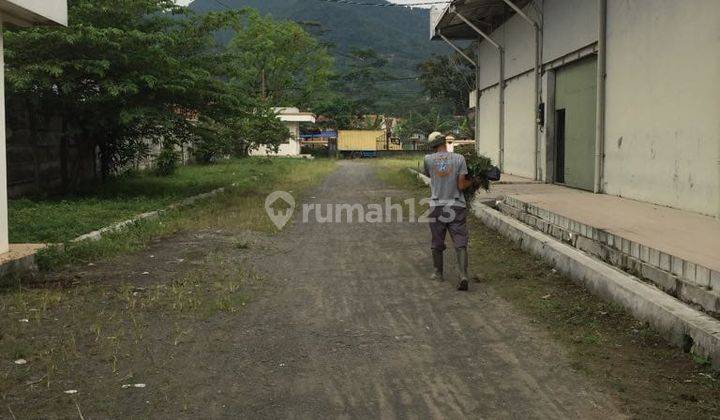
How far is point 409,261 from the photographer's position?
27.9 ft

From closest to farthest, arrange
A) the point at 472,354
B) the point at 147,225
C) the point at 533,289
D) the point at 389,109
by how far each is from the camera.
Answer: the point at 472,354, the point at 533,289, the point at 147,225, the point at 389,109

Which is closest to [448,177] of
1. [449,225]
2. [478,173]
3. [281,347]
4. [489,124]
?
[449,225]

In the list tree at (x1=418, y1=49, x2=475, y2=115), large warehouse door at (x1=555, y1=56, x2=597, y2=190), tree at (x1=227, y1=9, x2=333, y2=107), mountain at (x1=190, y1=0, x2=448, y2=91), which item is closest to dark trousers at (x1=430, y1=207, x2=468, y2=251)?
large warehouse door at (x1=555, y1=56, x2=597, y2=190)

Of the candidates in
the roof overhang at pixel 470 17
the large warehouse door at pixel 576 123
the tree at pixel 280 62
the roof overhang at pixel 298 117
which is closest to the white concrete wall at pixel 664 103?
the large warehouse door at pixel 576 123

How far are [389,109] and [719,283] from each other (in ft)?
286

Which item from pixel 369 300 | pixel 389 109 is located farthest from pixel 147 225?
pixel 389 109

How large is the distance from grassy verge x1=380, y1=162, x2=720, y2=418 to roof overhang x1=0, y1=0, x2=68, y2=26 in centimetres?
591

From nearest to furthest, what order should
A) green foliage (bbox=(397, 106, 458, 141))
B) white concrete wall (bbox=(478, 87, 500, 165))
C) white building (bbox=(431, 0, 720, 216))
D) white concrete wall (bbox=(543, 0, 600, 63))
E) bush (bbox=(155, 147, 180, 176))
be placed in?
white building (bbox=(431, 0, 720, 216))
white concrete wall (bbox=(543, 0, 600, 63))
bush (bbox=(155, 147, 180, 176))
white concrete wall (bbox=(478, 87, 500, 165))
green foliage (bbox=(397, 106, 458, 141))

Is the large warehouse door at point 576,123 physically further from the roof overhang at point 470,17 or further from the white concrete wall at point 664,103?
the roof overhang at point 470,17

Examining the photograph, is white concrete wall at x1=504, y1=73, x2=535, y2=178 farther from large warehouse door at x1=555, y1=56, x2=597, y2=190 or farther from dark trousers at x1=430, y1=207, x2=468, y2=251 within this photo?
dark trousers at x1=430, y1=207, x2=468, y2=251

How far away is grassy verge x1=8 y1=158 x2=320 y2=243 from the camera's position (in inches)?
377

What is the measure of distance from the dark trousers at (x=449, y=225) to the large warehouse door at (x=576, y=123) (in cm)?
779

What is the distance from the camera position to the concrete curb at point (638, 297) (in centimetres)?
447

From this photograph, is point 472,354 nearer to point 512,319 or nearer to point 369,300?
point 512,319
